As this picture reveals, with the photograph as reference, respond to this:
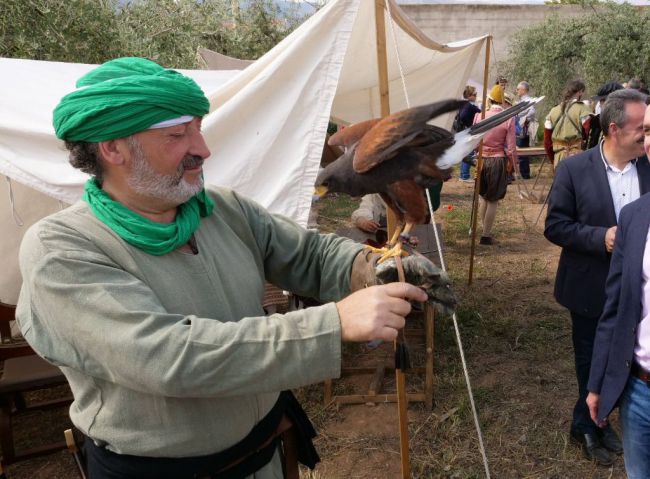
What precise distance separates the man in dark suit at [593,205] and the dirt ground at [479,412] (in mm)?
509

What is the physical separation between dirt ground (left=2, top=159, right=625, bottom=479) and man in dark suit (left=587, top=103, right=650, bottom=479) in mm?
1363

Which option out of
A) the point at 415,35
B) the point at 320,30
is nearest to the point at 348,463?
the point at 320,30

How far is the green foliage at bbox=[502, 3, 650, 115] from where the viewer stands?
1314cm

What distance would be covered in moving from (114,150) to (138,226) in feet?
0.69

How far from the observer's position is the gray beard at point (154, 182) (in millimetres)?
1300

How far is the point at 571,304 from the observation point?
290cm

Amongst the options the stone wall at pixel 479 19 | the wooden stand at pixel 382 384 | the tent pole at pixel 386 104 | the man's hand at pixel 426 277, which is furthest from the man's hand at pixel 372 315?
the stone wall at pixel 479 19

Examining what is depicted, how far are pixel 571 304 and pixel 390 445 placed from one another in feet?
5.03

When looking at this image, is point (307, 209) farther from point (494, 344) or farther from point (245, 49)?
point (245, 49)

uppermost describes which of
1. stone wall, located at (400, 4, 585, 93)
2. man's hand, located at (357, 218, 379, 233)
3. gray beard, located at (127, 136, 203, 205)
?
stone wall, located at (400, 4, 585, 93)

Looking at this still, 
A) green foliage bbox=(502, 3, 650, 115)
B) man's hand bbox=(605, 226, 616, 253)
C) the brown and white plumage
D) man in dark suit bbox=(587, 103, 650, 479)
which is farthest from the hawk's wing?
green foliage bbox=(502, 3, 650, 115)

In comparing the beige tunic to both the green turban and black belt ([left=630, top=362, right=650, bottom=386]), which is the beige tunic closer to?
the green turban

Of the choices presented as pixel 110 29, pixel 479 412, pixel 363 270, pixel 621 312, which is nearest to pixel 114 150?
pixel 363 270

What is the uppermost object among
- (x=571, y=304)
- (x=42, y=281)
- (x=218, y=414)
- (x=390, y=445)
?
(x=42, y=281)
